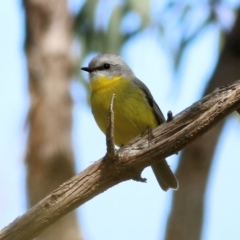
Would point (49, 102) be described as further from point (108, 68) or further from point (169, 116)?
point (169, 116)

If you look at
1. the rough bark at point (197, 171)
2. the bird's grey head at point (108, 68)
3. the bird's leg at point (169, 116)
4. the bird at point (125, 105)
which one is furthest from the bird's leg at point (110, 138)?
the bird's grey head at point (108, 68)

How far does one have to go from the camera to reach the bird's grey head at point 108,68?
465cm

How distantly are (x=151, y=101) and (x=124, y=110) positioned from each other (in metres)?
0.31

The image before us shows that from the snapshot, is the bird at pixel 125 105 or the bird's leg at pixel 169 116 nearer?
the bird's leg at pixel 169 116

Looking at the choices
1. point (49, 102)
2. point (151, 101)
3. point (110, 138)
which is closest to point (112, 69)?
point (151, 101)

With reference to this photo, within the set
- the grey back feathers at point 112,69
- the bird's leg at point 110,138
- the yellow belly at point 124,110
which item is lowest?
the bird's leg at point 110,138

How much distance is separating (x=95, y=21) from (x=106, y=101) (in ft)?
6.54

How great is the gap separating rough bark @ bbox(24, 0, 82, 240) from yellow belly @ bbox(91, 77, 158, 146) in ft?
3.49

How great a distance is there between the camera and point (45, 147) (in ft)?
17.8

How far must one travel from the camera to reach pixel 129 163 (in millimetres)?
3049

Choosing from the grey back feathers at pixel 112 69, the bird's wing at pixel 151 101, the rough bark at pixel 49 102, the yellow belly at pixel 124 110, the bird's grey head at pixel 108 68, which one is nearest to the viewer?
the yellow belly at pixel 124 110

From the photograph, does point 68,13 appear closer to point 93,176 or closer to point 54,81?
point 54,81

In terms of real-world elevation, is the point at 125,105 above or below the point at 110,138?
above

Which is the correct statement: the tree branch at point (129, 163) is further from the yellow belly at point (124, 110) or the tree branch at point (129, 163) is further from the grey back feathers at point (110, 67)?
the grey back feathers at point (110, 67)
